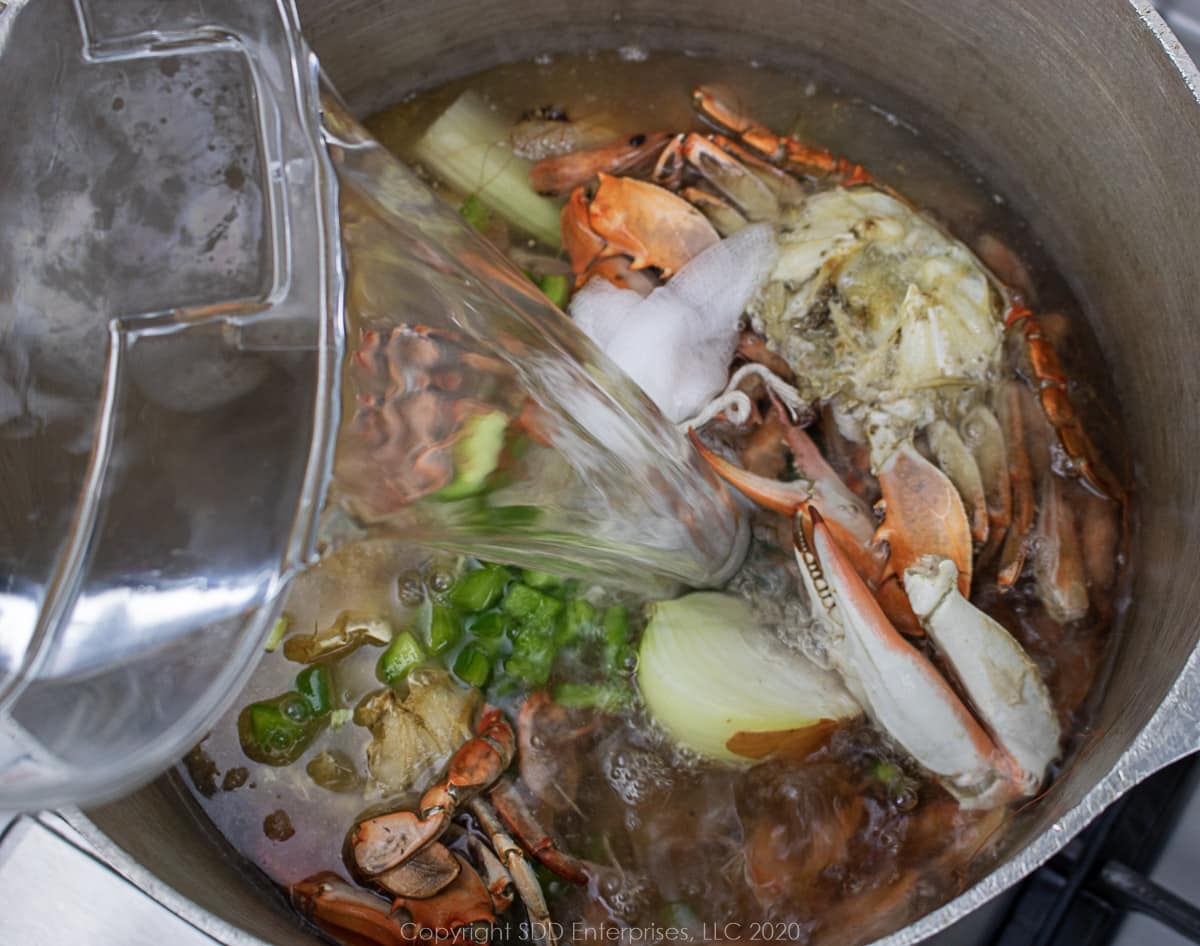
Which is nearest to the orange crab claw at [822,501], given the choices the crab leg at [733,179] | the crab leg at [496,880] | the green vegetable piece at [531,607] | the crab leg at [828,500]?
the crab leg at [828,500]

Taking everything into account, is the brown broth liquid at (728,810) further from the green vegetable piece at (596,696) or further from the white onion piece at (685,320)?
the white onion piece at (685,320)

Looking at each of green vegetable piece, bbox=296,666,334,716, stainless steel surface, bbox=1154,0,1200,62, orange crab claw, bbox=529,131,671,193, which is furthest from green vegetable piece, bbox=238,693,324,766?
stainless steel surface, bbox=1154,0,1200,62

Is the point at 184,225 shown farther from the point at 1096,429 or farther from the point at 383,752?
the point at 1096,429

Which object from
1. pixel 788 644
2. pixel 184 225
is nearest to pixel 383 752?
pixel 788 644

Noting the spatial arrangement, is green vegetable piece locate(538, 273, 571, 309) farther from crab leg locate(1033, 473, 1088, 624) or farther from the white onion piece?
crab leg locate(1033, 473, 1088, 624)

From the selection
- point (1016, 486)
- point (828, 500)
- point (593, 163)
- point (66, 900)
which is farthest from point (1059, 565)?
point (66, 900)

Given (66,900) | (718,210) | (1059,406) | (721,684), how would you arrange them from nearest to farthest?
(66,900) → (721,684) → (1059,406) → (718,210)

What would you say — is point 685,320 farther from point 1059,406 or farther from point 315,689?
point 315,689
